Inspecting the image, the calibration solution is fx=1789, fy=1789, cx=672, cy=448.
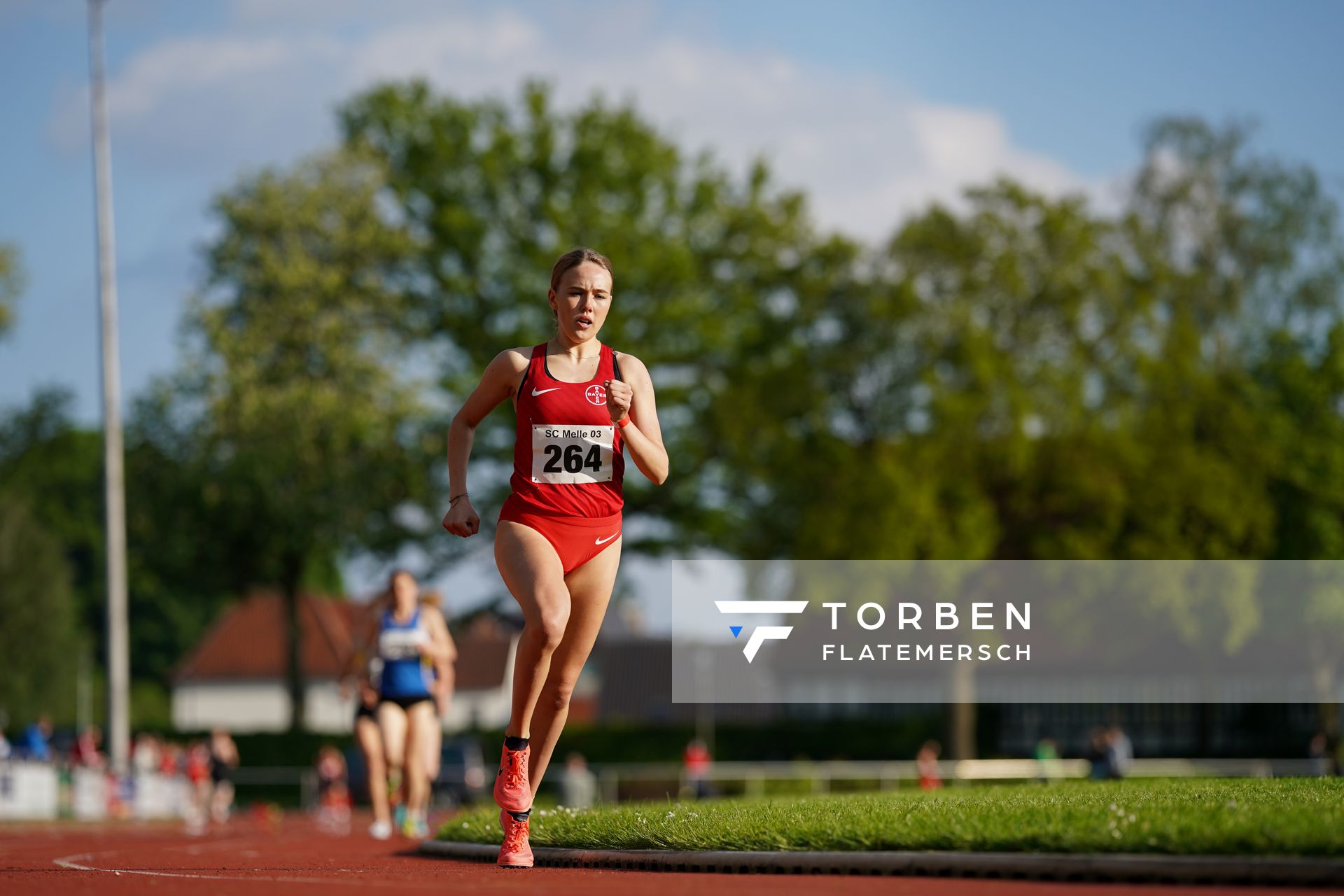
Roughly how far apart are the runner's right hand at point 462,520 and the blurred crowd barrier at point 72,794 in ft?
81.4

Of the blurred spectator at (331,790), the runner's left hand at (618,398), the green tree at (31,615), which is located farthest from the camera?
the green tree at (31,615)

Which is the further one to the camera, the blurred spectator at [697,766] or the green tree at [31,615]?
the green tree at [31,615]

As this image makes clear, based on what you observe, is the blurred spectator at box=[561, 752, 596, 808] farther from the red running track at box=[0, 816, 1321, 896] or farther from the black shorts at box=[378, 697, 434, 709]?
the red running track at box=[0, 816, 1321, 896]

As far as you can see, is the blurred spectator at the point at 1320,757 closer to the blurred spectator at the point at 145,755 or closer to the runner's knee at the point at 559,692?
the blurred spectator at the point at 145,755

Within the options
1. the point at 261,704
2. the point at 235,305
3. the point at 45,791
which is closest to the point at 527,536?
the point at 45,791

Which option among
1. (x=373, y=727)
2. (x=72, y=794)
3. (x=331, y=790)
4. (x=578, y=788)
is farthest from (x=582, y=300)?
(x=331, y=790)

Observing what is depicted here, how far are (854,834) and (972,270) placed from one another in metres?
39.2

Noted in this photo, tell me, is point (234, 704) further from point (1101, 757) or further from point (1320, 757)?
point (1320, 757)

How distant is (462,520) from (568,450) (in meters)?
0.56

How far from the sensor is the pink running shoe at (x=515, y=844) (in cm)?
785

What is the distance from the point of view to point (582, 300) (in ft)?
26.1

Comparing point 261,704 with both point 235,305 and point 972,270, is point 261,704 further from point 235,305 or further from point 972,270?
point 972,270

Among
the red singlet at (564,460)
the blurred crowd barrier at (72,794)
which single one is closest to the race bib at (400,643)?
the red singlet at (564,460)

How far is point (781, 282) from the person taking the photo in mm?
49094
